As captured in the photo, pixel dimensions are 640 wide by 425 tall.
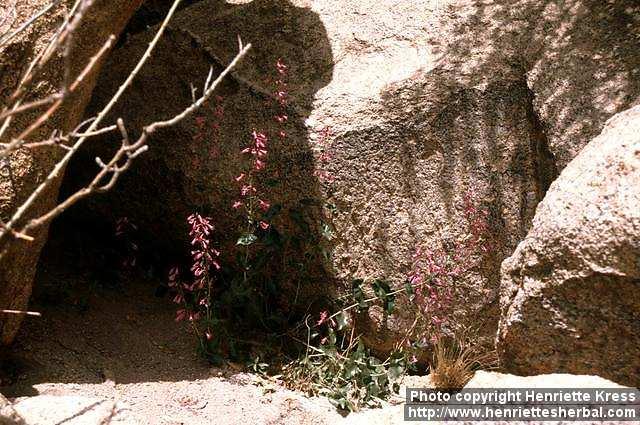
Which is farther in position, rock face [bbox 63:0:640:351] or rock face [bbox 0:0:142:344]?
rock face [bbox 63:0:640:351]

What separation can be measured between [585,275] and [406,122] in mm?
1582

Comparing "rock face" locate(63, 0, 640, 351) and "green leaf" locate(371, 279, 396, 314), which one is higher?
"rock face" locate(63, 0, 640, 351)

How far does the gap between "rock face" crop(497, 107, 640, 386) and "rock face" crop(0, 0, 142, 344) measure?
215 cm

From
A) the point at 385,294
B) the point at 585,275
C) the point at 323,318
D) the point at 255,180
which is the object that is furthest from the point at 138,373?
the point at 585,275

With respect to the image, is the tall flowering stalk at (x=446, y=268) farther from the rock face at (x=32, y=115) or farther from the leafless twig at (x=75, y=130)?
the leafless twig at (x=75, y=130)

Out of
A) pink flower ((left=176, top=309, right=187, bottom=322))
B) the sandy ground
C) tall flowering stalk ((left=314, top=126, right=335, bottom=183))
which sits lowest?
the sandy ground

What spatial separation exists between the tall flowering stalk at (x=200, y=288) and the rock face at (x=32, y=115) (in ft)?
2.55

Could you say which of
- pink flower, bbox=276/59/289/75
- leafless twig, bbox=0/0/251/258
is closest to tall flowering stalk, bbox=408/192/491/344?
pink flower, bbox=276/59/289/75

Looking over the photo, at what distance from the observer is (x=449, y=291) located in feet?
14.7

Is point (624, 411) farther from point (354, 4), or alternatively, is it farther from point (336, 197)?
point (354, 4)

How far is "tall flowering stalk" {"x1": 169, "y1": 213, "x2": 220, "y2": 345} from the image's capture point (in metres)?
4.44

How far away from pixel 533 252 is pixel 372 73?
5.76 feet

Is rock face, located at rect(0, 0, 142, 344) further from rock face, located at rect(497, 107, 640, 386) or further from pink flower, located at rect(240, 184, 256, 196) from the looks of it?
rock face, located at rect(497, 107, 640, 386)

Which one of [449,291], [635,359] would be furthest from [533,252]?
[449,291]
